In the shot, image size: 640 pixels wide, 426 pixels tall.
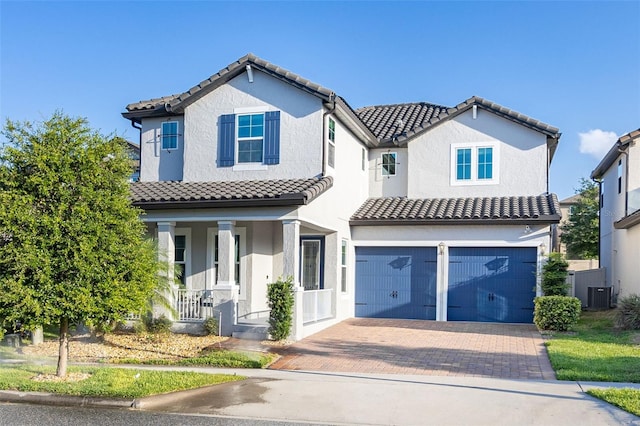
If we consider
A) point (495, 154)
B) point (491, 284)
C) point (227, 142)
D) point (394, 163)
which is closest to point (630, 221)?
point (495, 154)

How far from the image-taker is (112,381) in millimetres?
9227

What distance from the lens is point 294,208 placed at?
552 inches

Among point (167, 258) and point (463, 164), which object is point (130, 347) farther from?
point (463, 164)

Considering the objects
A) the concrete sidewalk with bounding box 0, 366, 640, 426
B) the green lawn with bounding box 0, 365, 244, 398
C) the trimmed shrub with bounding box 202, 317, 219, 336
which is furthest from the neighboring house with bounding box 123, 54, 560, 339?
the concrete sidewalk with bounding box 0, 366, 640, 426

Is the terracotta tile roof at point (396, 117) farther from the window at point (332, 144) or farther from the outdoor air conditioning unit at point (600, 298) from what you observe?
the outdoor air conditioning unit at point (600, 298)

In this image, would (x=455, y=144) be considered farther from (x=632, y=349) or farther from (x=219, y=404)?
Result: (x=219, y=404)

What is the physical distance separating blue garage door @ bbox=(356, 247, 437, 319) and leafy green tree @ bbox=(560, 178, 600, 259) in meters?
19.0

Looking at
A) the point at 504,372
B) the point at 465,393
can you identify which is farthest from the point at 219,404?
the point at 504,372

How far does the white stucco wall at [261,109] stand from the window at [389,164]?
5.84 metres

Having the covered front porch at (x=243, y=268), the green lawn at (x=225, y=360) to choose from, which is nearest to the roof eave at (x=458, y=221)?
the covered front porch at (x=243, y=268)

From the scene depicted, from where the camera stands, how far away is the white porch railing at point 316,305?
1493cm

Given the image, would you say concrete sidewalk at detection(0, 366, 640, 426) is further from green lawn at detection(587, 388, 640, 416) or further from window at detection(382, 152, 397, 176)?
window at detection(382, 152, 397, 176)

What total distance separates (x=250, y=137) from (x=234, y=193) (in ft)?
7.98

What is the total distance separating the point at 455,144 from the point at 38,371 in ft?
47.6
